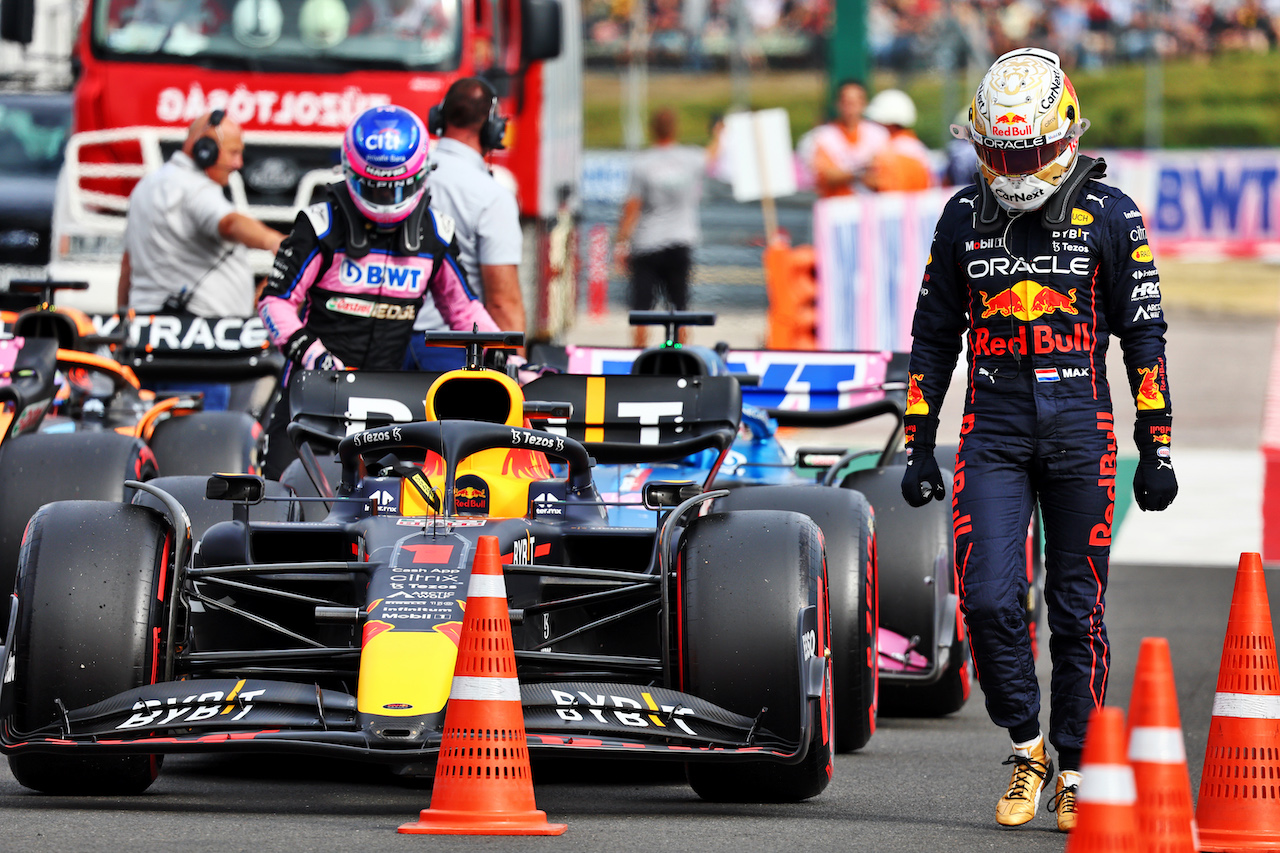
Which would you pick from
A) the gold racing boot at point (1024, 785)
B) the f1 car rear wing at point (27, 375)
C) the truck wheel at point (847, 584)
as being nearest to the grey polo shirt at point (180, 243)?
the f1 car rear wing at point (27, 375)

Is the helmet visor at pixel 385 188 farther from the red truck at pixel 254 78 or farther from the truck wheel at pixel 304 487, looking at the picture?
the red truck at pixel 254 78

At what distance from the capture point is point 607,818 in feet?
18.8

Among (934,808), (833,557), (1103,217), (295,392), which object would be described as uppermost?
(1103,217)

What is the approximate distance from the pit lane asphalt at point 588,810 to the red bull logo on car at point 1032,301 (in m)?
1.32

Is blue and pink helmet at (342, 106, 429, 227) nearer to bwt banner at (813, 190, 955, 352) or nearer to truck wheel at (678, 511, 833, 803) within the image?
truck wheel at (678, 511, 833, 803)

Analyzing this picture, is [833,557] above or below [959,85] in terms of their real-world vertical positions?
below

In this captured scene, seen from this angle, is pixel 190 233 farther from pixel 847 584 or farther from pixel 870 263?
pixel 870 263

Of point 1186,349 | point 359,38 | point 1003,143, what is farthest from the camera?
point 1186,349

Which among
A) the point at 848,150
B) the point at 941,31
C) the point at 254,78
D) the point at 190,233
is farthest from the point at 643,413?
the point at 941,31

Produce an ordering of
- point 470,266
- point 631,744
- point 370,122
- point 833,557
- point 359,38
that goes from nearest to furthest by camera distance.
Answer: point 631,744 → point 833,557 → point 370,122 → point 470,266 → point 359,38

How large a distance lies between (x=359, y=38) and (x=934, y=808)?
9.83 meters

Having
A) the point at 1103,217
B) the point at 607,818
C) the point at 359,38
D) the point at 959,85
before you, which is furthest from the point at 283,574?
the point at 959,85

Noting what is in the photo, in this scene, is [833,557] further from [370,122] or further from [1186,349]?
[1186,349]

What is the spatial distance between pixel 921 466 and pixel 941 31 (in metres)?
23.2
